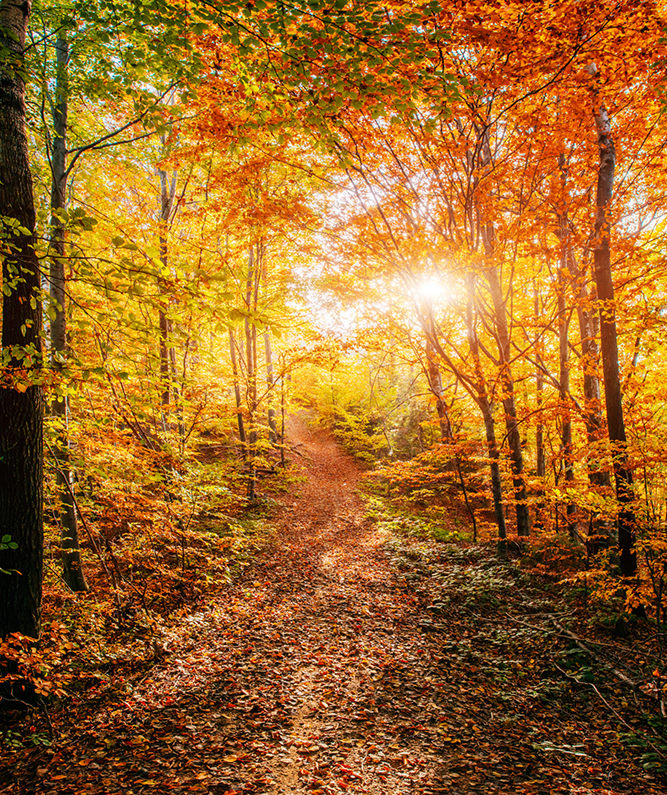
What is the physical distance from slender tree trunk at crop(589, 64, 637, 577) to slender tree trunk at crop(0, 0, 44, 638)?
6.98 m

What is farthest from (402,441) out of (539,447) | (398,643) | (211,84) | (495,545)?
(211,84)

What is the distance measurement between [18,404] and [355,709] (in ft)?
15.6

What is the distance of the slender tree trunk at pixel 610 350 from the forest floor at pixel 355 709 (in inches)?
59.7

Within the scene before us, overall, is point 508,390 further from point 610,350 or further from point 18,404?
point 18,404

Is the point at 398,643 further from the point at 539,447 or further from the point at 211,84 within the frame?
the point at 211,84

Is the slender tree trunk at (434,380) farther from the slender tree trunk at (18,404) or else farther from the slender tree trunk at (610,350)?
the slender tree trunk at (18,404)

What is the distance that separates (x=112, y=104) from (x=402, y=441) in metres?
13.9

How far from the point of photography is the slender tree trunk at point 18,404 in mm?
3510

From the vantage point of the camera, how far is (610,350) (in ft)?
18.2

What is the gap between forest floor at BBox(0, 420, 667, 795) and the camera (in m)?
3.04

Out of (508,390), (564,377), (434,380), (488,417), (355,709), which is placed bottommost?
(355,709)

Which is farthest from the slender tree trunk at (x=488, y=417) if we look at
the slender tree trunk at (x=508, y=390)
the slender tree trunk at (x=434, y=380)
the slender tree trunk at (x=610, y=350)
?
the slender tree trunk at (x=610, y=350)

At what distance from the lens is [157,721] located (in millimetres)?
3555

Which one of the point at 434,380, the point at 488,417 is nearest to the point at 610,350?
the point at 488,417
